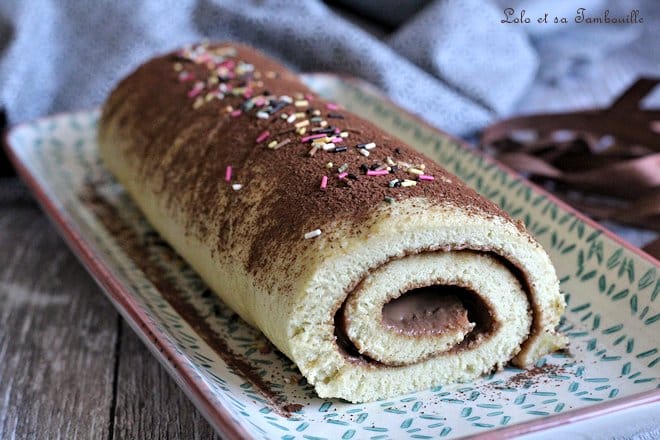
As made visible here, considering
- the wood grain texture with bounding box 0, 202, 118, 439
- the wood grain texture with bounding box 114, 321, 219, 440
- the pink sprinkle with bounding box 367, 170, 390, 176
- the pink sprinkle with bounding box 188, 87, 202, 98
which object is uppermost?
the pink sprinkle with bounding box 367, 170, 390, 176

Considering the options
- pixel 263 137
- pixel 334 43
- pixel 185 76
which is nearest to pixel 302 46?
pixel 334 43

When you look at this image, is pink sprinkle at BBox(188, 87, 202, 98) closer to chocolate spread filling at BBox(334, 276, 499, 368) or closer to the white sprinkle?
the white sprinkle

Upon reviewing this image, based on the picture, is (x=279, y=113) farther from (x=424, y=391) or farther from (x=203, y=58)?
(x=424, y=391)

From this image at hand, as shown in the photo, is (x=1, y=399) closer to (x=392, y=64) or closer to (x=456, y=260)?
(x=456, y=260)

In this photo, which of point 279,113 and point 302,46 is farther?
point 302,46

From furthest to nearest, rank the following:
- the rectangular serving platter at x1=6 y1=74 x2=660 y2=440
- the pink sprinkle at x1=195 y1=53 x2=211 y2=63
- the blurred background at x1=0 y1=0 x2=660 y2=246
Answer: the blurred background at x1=0 y1=0 x2=660 y2=246
the pink sprinkle at x1=195 y1=53 x2=211 y2=63
the rectangular serving platter at x1=6 y1=74 x2=660 y2=440

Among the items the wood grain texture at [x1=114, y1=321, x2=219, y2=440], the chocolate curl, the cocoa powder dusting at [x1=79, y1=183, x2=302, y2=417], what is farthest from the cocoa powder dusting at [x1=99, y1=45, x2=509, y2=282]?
the chocolate curl

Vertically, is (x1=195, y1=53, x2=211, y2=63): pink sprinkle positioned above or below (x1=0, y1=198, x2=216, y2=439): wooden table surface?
above
